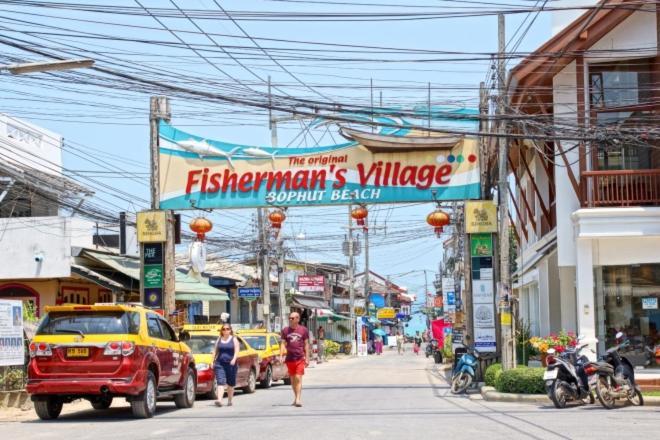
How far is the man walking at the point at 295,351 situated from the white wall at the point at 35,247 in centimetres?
1138

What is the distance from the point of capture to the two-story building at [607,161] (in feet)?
72.2

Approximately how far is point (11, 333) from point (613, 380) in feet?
38.1

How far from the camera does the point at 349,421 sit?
15.7m

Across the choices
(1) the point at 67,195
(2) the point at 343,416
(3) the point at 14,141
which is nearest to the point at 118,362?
(2) the point at 343,416

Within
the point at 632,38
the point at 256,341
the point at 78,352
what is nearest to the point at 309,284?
the point at 256,341

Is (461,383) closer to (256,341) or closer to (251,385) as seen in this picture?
(251,385)

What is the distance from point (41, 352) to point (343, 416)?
5173 millimetres

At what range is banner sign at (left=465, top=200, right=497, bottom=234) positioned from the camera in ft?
84.0

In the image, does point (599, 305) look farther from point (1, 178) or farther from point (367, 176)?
point (1, 178)

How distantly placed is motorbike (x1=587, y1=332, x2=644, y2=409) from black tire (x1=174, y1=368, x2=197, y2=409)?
7.80m

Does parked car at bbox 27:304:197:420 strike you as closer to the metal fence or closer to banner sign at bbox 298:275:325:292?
the metal fence

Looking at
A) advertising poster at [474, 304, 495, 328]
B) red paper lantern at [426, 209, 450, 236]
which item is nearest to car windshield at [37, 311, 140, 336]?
red paper lantern at [426, 209, 450, 236]

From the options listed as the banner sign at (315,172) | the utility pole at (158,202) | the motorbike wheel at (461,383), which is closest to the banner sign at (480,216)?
the banner sign at (315,172)

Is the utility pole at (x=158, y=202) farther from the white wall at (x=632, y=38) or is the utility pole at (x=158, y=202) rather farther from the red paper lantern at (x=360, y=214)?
the white wall at (x=632, y=38)
